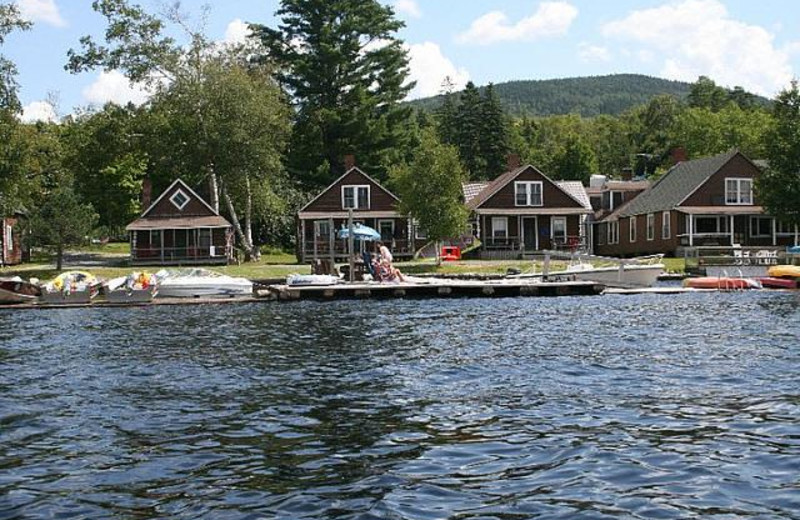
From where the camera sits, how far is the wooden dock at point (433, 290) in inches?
1571

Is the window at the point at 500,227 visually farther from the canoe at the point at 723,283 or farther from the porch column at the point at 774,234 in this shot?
the canoe at the point at 723,283

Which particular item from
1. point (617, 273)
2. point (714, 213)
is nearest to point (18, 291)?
point (617, 273)

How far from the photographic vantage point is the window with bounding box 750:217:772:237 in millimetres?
65312

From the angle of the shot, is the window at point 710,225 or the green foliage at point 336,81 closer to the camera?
the window at point 710,225

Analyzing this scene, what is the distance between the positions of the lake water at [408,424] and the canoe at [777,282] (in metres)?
17.8

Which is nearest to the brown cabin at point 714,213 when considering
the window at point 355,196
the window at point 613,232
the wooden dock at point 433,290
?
the window at point 613,232

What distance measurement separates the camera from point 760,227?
65438mm

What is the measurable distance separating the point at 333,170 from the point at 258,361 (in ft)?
204

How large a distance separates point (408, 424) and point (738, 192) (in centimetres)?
5685

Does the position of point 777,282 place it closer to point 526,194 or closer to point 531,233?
point 531,233

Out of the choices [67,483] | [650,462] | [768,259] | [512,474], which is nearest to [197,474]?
[67,483]

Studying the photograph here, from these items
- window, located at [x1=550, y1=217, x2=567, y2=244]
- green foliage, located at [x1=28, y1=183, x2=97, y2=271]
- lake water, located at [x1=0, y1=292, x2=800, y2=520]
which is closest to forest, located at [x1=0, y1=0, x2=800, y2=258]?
green foliage, located at [x1=28, y1=183, x2=97, y2=271]

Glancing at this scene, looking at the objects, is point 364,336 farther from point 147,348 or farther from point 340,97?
point 340,97

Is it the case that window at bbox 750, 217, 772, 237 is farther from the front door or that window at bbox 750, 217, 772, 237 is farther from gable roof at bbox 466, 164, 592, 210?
the front door
